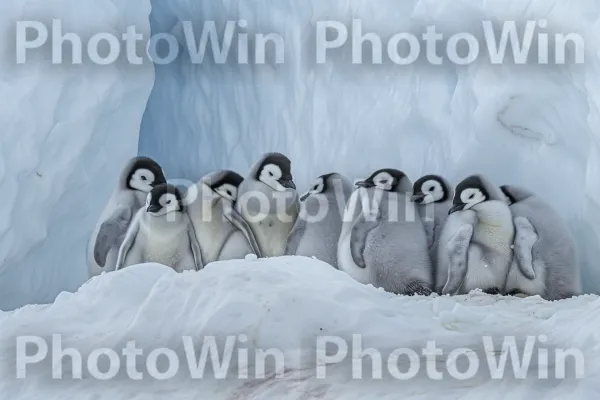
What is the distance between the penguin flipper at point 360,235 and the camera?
3531mm

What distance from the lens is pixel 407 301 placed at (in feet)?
9.49

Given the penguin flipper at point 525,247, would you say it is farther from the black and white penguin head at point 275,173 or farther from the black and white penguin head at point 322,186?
the black and white penguin head at point 275,173

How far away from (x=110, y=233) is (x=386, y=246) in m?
1.37

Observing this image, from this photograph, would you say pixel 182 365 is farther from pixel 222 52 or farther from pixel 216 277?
pixel 222 52

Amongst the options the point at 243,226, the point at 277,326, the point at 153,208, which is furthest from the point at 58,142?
the point at 277,326

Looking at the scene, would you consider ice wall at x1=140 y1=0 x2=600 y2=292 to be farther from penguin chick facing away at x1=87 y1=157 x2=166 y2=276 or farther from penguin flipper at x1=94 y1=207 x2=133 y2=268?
penguin flipper at x1=94 y1=207 x2=133 y2=268

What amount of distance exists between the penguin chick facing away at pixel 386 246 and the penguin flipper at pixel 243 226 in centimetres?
45

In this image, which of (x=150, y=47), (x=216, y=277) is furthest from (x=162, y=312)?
(x=150, y=47)

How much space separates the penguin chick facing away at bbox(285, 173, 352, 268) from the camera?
378cm

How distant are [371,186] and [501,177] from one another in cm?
83

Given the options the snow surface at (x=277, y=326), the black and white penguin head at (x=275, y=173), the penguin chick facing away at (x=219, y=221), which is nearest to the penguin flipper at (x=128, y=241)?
the penguin chick facing away at (x=219, y=221)

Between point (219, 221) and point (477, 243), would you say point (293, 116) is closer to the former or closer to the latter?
point (219, 221)

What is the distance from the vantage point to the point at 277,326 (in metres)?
Result: 2.37

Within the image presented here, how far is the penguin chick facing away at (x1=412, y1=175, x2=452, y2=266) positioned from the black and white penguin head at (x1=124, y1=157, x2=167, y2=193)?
1313 millimetres
